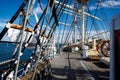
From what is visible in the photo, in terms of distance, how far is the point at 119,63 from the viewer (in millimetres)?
6859

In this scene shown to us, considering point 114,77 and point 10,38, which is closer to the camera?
point 114,77

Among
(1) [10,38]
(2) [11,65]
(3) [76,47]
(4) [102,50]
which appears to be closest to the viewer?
(2) [11,65]

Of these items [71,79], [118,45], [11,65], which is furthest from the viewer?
[71,79]

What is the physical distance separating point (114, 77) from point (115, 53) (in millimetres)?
830

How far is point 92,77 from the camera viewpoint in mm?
10227

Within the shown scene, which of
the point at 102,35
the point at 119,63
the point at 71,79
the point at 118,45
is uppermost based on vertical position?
the point at 102,35

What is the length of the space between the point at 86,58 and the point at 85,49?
1.03 meters

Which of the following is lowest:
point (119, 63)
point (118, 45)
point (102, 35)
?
point (119, 63)

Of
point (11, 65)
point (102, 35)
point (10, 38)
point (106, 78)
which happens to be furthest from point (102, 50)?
point (102, 35)

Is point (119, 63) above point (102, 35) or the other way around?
the other way around

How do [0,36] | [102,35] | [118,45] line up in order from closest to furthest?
[0,36]
[118,45]
[102,35]

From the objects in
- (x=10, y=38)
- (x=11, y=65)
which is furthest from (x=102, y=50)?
(x=11, y=65)

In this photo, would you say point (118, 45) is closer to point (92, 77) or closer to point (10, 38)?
point (92, 77)

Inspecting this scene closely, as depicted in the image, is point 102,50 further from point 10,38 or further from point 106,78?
point 10,38
